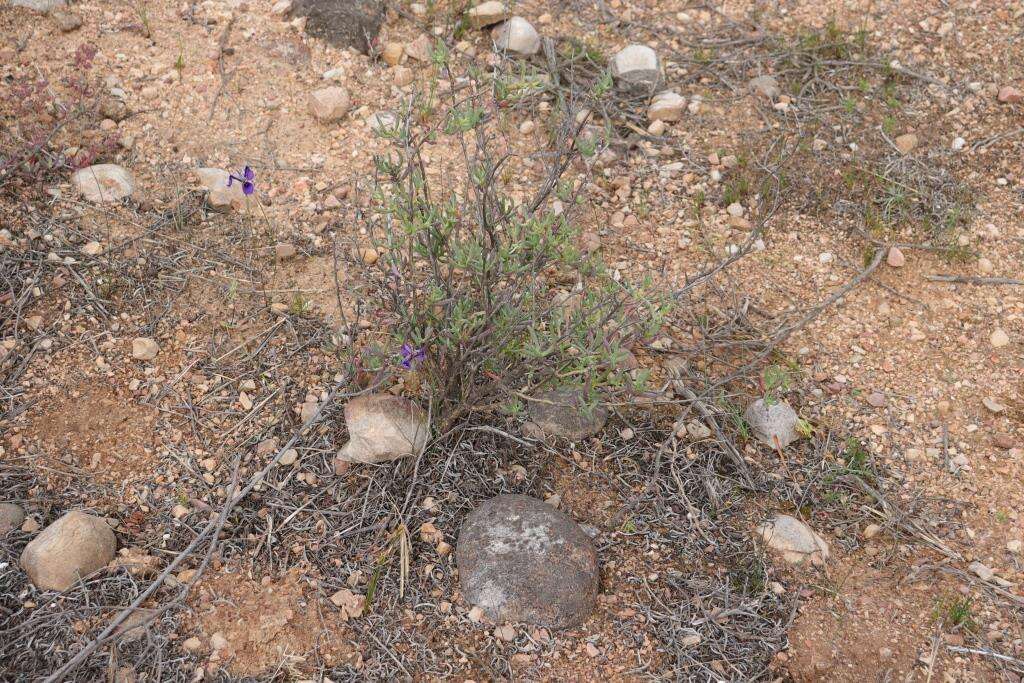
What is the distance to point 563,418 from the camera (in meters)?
2.95

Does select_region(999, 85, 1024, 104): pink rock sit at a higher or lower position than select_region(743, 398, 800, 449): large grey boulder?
higher

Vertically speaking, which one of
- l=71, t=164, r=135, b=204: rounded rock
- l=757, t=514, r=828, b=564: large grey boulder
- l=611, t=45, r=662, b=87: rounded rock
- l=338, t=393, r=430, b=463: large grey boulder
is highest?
l=611, t=45, r=662, b=87: rounded rock

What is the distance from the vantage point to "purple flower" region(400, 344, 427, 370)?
2.60 m

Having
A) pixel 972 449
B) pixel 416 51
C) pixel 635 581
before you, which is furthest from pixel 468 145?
pixel 972 449

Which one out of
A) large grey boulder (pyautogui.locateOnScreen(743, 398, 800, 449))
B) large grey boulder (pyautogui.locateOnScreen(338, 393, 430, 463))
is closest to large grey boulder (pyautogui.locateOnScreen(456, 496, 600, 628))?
large grey boulder (pyautogui.locateOnScreen(338, 393, 430, 463))

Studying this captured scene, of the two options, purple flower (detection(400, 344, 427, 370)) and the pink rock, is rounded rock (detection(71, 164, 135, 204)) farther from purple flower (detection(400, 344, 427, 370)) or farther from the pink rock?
the pink rock

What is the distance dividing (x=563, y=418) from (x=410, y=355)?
0.63m

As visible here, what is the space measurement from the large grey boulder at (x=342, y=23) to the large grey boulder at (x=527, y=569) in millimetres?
2533

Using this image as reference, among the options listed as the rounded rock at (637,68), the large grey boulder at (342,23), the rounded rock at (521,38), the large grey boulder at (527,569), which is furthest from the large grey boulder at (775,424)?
the large grey boulder at (342,23)

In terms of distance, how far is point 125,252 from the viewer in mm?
3270

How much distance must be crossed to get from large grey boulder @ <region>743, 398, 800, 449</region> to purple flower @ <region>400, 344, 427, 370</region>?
119 cm

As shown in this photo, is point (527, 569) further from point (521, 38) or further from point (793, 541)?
point (521, 38)

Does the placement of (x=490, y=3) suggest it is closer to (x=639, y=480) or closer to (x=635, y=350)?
(x=635, y=350)

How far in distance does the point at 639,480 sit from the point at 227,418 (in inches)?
54.6
